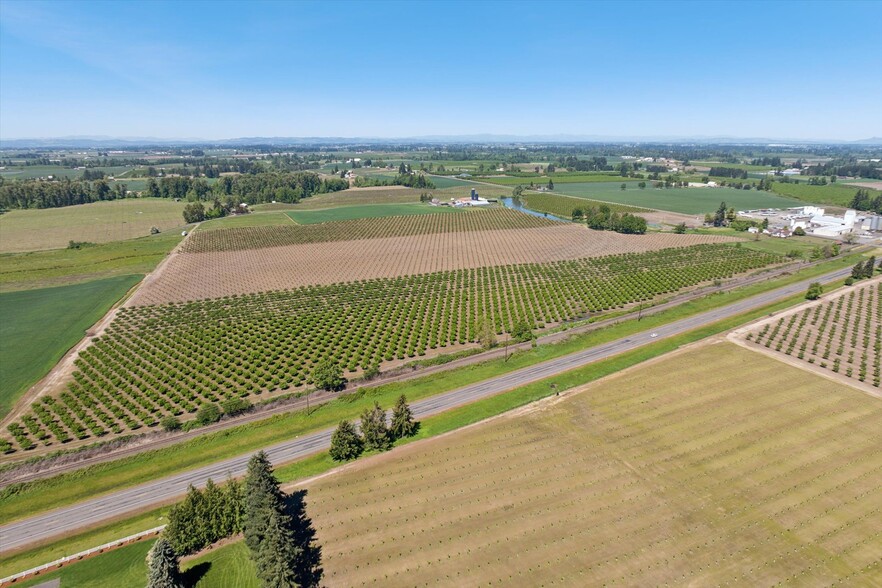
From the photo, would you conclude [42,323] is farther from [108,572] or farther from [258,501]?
[258,501]

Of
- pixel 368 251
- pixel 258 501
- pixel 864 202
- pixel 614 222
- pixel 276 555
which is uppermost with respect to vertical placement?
pixel 864 202

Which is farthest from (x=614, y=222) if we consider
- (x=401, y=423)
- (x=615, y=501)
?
(x=615, y=501)

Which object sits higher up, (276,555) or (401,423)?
(276,555)

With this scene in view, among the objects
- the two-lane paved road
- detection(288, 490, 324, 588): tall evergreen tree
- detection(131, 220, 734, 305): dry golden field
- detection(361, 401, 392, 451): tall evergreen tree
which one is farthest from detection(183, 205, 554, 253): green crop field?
detection(288, 490, 324, 588): tall evergreen tree

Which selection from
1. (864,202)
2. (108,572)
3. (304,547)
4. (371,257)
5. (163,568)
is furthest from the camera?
(864,202)

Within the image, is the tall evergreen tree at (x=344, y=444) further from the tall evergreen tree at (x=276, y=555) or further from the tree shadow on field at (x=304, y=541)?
the tall evergreen tree at (x=276, y=555)

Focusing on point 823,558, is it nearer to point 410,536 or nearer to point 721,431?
point 721,431

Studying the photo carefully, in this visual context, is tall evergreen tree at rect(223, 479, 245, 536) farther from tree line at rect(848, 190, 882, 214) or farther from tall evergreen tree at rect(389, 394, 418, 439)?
tree line at rect(848, 190, 882, 214)

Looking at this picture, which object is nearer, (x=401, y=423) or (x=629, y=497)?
(x=629, y=497)
